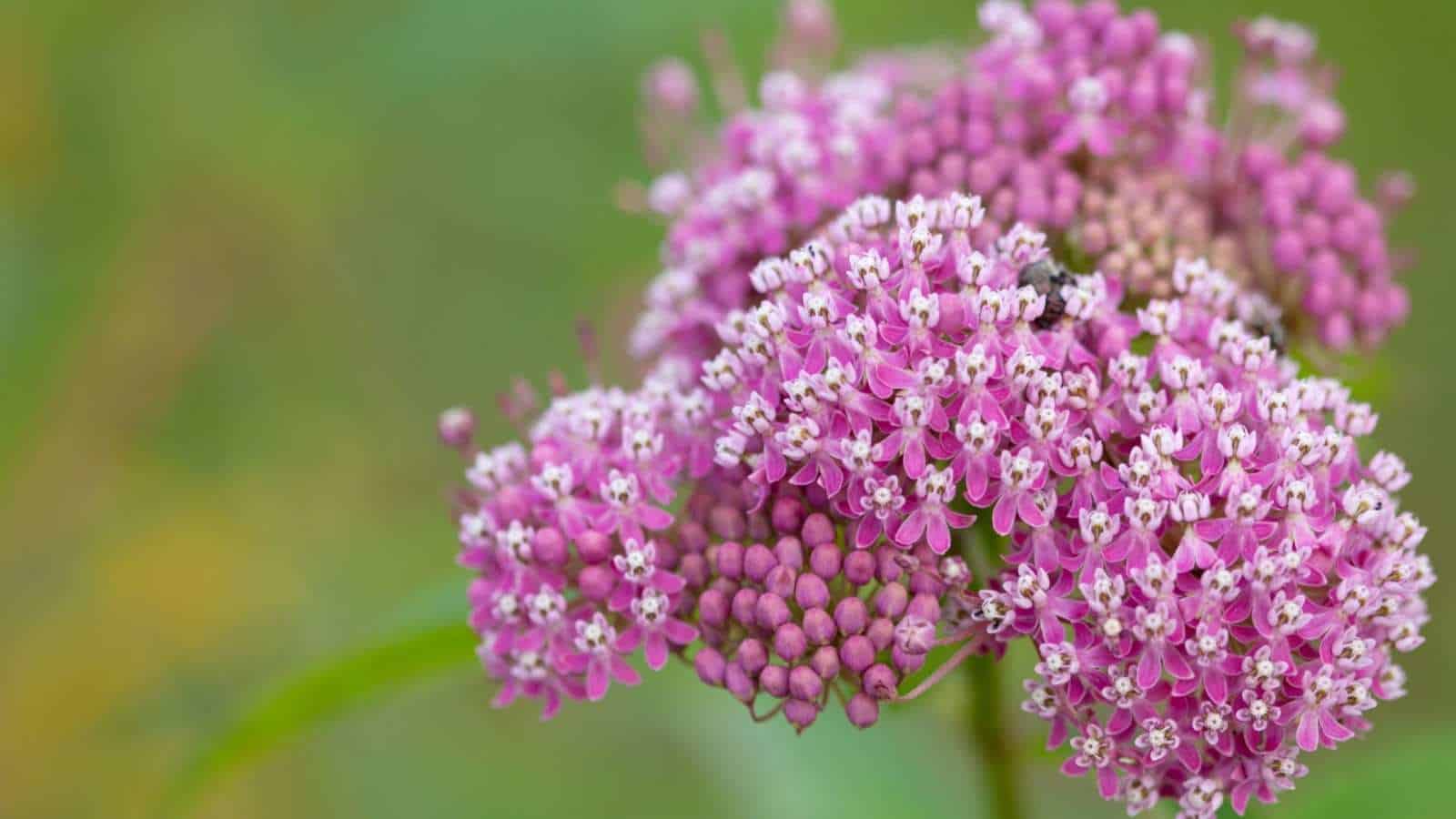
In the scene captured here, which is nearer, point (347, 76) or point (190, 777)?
point (190, 777)

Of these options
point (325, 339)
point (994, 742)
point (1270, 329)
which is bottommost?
point (994, 742)

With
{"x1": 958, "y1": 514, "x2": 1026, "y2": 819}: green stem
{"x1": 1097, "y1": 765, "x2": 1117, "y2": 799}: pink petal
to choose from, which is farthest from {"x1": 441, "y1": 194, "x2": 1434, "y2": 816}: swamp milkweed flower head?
{"x1": 958, "y1": 514, "x2": 1026, "y2": 819}: green stem

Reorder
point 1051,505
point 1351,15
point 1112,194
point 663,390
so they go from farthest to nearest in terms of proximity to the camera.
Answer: point 1351,15 < point 1112,194 < point 663,390 < point 1051,505

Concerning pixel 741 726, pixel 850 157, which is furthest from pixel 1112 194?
pixel 741 726

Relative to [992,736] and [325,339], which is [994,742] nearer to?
[992,736]

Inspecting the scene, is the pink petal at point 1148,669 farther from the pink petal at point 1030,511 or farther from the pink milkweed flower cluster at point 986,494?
the pink petal at point 1030,511

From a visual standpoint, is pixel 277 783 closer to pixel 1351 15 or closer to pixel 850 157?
pixel 850 157

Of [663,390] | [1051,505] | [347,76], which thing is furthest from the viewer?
[347,76]

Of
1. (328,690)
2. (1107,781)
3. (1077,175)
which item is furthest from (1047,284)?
(328,690)
